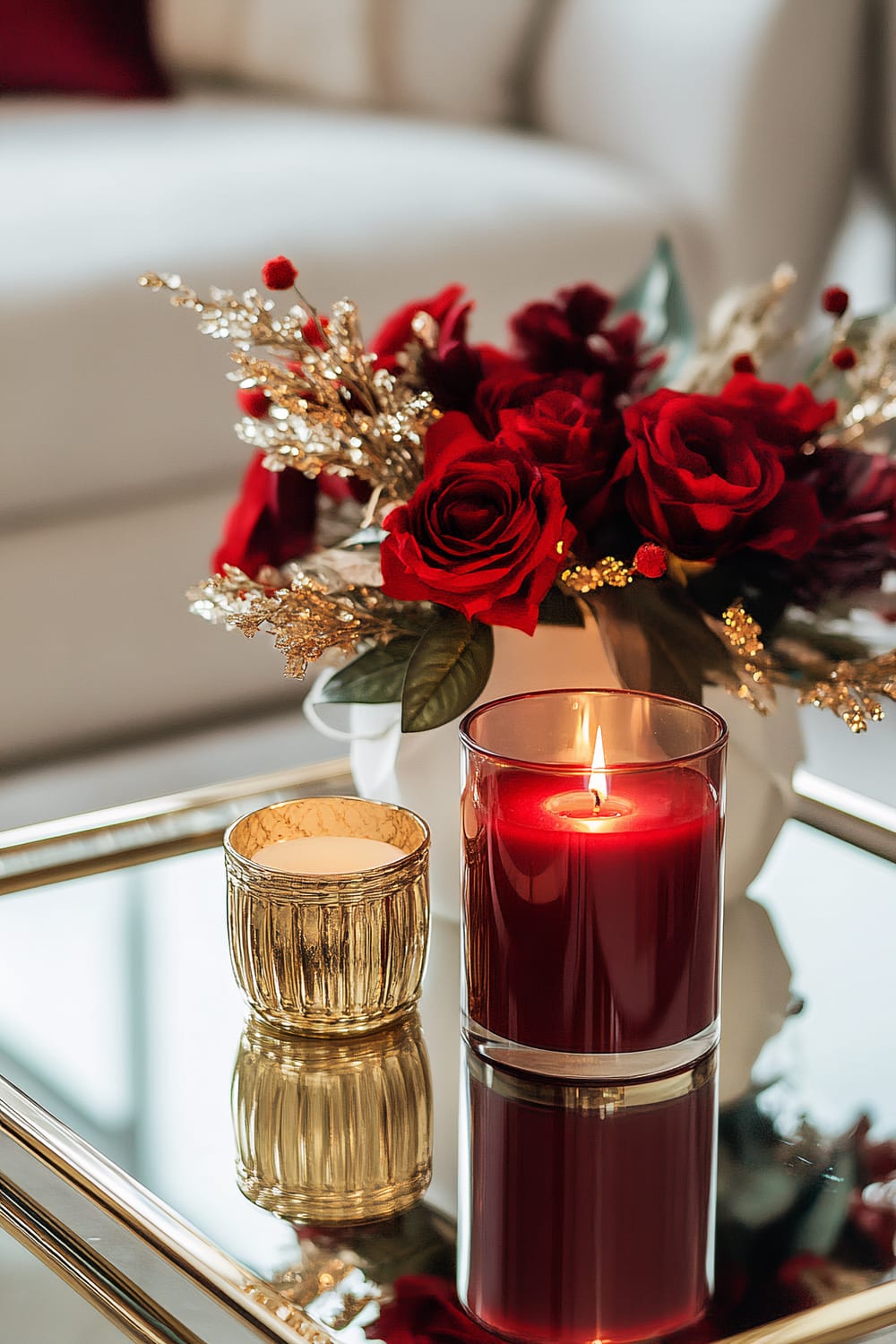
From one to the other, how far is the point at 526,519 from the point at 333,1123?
228 millimetres

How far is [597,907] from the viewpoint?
0.57 metres

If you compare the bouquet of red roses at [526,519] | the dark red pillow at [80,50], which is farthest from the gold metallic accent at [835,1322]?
the dark red pillow at [80,50]

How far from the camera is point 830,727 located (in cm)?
177

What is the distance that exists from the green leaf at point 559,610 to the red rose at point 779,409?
0.11 m

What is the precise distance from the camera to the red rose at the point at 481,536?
2.00 feet

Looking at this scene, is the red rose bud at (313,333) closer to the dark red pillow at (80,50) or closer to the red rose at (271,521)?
the red rose at (271,521)

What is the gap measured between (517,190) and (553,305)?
3.34 ft

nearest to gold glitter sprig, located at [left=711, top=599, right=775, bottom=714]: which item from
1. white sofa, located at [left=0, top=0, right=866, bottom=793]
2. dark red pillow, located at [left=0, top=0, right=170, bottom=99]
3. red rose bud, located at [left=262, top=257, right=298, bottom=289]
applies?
red rose bud, located at [left=262, top=257, right=298, bottom=289]

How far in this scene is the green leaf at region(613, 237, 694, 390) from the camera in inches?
36.0

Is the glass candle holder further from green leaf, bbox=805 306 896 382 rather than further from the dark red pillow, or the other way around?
the dark red pillow

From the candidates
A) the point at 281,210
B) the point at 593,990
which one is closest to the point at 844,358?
the point at 593,990

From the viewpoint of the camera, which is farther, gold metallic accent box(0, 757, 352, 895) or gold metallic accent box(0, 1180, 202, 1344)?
gold metallic accent box(0, 757, 352, 895)

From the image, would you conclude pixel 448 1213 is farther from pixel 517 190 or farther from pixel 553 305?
pixel 517 190

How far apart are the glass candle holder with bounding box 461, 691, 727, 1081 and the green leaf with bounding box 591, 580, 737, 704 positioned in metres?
0.07
